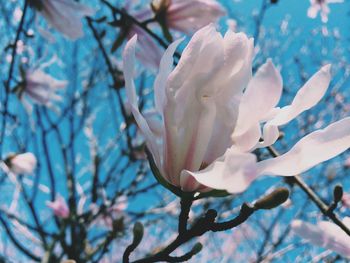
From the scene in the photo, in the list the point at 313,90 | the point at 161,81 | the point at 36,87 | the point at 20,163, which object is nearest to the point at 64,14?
the point at 36,87

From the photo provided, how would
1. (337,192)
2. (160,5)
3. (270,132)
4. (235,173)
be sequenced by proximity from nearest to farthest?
1. (235,173)
2. (270,132)
3. (337,192)
4. (160,5)

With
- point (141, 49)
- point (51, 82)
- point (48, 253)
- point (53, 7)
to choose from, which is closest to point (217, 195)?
point (141, 49)

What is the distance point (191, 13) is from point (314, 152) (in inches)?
34.8

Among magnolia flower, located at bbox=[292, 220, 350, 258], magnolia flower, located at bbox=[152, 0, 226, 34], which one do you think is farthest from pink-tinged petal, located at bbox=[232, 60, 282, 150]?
magnolia flower, located at bbox=[152, 0, 226, 34]

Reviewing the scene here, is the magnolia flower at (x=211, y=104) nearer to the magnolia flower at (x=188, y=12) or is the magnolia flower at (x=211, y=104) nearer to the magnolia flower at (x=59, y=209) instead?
the magnolia flower at (x=188, y=12)

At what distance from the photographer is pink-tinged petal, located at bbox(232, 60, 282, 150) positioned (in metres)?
0.41

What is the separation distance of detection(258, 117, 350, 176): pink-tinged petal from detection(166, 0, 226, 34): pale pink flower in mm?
845

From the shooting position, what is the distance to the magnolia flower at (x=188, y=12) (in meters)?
1.19

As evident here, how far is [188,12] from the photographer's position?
1.21 m

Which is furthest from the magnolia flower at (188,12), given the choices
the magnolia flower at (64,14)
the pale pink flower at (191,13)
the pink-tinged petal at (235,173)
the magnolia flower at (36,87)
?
the pink-tinged petal at (235,173)

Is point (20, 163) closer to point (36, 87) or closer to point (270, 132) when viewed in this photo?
point (36, 87)

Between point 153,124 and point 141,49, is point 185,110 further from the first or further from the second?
point 141,49

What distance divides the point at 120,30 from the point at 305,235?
0.86 m

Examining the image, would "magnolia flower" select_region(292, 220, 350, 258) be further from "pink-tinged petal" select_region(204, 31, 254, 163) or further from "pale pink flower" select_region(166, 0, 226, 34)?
"pale pink flower" select_region(166, 0, 226, 34)
